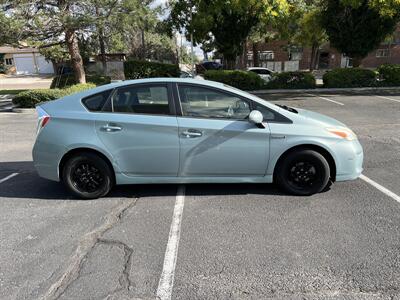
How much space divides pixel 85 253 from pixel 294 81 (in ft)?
55.0

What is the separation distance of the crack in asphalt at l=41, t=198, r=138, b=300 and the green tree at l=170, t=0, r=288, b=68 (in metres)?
14.1

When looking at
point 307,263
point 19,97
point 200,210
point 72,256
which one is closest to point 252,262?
point 307,263

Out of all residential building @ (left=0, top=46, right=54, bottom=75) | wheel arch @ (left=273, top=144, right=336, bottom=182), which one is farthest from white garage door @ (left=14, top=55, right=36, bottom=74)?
wheel arch @ (left=273, top=144, right=336, bottom=182)

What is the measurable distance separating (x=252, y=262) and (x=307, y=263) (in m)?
0.48

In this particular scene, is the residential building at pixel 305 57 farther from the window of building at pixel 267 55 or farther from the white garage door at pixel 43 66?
the white garage door at pixel 43 66

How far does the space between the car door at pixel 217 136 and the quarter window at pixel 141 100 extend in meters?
0.23

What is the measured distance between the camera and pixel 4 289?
3.18m

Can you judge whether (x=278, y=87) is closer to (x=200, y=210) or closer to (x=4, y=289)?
(x=200, y=210)

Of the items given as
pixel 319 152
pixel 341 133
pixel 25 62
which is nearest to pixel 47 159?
pixel 319 152

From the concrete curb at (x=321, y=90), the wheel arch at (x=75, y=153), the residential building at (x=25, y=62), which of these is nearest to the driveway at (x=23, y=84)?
the residential building at (x=25, y=62)

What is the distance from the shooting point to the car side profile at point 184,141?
4785 millimetres

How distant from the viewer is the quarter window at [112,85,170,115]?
489 cm

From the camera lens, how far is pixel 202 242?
3.87 metres

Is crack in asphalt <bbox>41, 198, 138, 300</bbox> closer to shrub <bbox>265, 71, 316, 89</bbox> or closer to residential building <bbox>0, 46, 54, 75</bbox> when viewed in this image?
shrub <bbox>265, 71, 316, 89</bbox>
